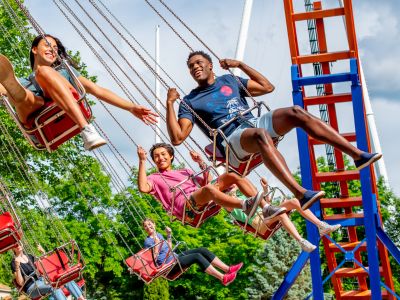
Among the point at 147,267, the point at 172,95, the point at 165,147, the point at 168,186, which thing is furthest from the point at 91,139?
the point at 147,267

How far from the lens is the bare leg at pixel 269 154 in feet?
21.1

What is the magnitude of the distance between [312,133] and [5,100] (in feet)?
8.81

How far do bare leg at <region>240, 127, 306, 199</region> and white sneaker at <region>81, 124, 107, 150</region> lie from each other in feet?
3.87

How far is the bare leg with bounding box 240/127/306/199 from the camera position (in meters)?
6.43

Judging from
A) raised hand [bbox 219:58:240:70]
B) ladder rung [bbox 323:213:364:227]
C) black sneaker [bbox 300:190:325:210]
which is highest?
raised hand [bbox 219:58:240:70]

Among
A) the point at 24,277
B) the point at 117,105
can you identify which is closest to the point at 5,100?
the point at 117,105

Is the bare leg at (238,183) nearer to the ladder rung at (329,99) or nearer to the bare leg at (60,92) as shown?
the bare leg at (60,92)

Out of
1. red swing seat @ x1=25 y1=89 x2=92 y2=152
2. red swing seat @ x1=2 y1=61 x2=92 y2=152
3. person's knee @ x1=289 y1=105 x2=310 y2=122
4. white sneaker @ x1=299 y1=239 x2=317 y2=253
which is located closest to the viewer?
person's knee @ x1=289 y1=105 x2=310 y2=122

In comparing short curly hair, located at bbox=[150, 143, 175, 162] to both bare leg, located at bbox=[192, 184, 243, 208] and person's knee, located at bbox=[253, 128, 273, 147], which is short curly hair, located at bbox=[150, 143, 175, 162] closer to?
bare leg, located at bbox=[192, 184, 243, 208]

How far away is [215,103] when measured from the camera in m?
8.10

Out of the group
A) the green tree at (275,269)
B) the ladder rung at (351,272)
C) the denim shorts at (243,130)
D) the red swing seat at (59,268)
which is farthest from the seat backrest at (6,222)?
the green tree at (275,269)

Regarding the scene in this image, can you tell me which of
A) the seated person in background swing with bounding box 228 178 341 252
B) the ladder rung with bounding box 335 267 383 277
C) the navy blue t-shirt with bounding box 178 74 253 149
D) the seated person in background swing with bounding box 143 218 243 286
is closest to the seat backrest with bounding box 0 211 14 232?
the seated person in background swing with bounding box 143 218 243 286

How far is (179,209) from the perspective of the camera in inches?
365

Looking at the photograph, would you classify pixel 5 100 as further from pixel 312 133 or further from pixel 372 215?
pixel 372 215
